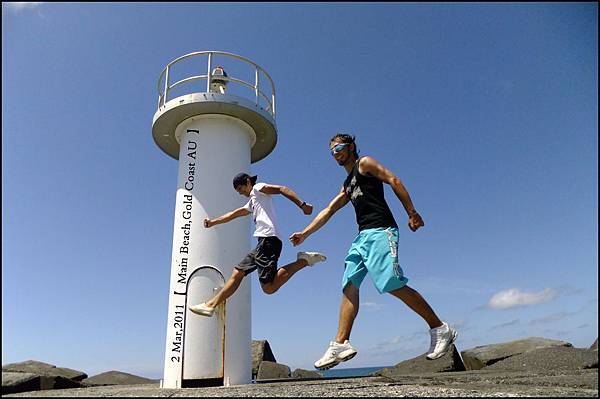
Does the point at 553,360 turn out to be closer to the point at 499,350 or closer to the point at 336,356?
the point at 499,350

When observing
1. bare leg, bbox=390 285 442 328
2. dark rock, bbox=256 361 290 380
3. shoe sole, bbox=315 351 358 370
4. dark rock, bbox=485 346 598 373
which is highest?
bare leg, bbox=390 285 442 328

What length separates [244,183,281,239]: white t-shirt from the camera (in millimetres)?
5574

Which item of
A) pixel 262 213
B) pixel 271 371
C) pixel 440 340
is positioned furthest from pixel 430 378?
pixel 271 371

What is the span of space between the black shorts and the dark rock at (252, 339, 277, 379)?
8.76 meters

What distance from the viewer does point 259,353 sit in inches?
535

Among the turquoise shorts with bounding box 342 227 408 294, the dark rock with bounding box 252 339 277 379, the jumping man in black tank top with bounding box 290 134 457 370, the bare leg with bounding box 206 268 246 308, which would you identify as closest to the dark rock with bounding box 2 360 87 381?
the dark rock with bounding box 252 339 277 379

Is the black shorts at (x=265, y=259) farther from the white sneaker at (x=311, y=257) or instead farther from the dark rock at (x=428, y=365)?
the dark rock at (x=428, y=365)

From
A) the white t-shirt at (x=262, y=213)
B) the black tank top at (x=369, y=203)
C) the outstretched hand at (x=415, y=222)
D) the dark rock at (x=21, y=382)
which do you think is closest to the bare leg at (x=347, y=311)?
the black tank top at (x=369, y=203)

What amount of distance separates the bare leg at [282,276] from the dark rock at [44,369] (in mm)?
7631

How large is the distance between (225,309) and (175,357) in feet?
3.37

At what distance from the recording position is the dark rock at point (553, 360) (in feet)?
25.0

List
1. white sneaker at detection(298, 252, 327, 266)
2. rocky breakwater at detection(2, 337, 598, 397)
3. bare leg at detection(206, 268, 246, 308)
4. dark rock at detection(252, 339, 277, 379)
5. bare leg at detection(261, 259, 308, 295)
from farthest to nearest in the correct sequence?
dark rock at detection(252, 339, 277, 379)
bare leg at detection(206, 268, 246, 308)
white sneaker at detection(298, 252, 327, 266)
bare leg at detection(261, 259, 308, 295)
rocky breakwater at detection(2, 337, 598, 397)

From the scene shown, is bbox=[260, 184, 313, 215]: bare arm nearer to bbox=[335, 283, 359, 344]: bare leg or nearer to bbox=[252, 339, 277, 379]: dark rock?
bbox=[335, 283, 359, 344]: bare leg

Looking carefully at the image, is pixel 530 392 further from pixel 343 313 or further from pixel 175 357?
pixel 175 357
